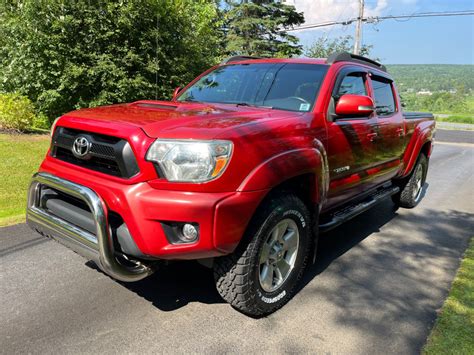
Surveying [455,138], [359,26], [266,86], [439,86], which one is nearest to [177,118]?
[266,86]

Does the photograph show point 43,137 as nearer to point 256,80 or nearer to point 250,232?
point 256,80

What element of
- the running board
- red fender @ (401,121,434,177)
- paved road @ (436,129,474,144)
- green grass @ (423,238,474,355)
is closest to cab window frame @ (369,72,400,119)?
red fender @ (401,121,434,177)

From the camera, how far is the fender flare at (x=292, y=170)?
261 centimetres

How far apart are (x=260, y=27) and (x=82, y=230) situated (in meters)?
26.0

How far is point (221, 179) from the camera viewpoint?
8.07 ft

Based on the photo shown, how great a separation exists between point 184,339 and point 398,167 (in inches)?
153

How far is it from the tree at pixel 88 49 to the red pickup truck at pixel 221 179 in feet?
26.3

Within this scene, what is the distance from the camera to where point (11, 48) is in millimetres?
10883

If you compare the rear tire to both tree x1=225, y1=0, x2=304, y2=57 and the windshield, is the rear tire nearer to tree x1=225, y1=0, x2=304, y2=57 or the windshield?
the windshield

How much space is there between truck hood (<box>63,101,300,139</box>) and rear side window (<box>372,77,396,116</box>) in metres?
1.92

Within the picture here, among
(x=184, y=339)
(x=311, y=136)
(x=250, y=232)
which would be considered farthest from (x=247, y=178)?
(x=184, y=339)

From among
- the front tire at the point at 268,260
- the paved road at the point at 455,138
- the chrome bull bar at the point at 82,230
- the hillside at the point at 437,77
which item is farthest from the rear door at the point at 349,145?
the hillside at the point at 437,77

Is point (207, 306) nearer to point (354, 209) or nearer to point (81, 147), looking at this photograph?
point (81, 147)

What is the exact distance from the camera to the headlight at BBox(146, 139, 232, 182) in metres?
2.44
